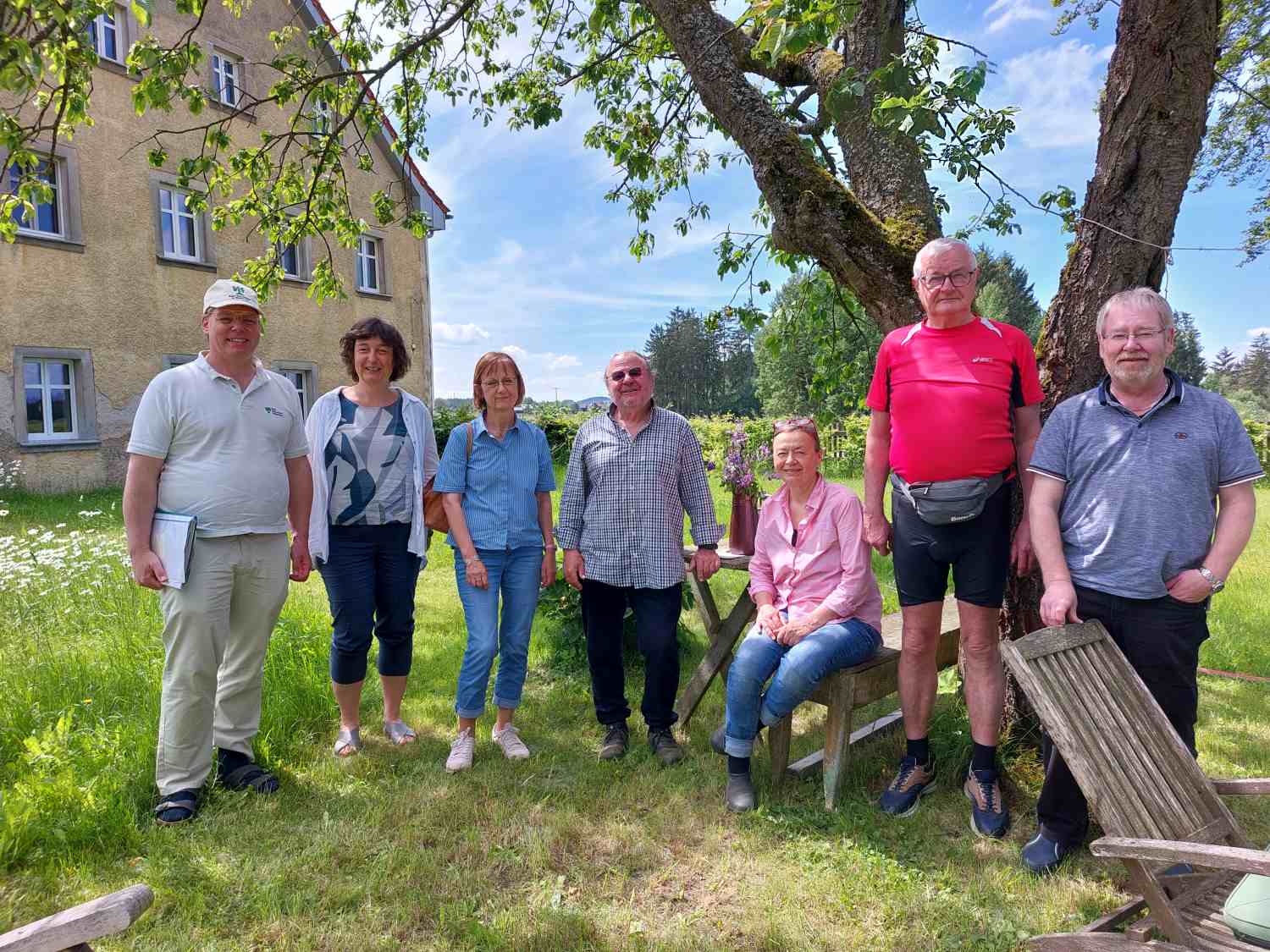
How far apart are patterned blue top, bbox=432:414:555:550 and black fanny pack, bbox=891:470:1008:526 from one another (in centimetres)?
180

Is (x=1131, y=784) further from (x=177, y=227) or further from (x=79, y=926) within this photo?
(x=177, y=227)

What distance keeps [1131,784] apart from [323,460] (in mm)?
3421

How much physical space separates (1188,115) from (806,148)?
63.0 inches

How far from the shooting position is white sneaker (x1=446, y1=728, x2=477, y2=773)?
12.4 ft

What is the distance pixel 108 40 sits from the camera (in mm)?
13883

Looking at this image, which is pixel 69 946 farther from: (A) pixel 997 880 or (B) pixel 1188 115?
(B) pixel 1188 115

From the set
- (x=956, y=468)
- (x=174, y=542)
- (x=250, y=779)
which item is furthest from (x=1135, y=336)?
(x=250, y=779)

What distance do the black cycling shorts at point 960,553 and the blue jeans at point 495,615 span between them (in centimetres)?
175

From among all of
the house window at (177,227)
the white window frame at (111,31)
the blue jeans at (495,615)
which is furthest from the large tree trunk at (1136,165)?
the white window frame at (111,31)

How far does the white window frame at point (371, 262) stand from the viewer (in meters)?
18.6

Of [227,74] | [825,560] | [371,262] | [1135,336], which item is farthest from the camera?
[371,262]

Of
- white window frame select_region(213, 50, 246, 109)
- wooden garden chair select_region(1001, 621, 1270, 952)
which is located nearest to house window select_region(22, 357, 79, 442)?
white window frame select_region(213, 50, 246, 109)

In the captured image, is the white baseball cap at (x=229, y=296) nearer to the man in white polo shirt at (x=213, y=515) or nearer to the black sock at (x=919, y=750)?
the man in white polo shirt at (x=213, y=515)

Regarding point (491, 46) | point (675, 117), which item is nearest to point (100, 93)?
point (491, 46)
